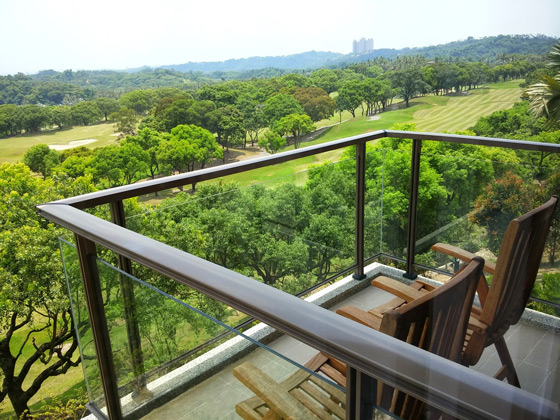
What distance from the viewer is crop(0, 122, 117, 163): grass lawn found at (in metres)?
20.9

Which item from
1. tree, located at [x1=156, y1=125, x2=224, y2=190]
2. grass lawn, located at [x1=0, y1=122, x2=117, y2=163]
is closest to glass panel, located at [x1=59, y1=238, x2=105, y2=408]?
tree, located at [x1=156, y1=125, x2=224, y2=190]

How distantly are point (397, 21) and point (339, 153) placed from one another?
3.15m

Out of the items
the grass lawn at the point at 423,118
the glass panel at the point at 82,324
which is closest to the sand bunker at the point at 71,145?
the grass lawn at the point at 423,118

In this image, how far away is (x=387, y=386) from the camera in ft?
2.32

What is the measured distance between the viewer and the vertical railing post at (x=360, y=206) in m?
3.20

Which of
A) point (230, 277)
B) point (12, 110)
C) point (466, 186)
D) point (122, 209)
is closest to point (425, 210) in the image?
point (466, 186)

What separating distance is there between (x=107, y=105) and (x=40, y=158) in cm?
376

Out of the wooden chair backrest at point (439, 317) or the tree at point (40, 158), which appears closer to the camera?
the wooden chair backrest at point (439, 317)

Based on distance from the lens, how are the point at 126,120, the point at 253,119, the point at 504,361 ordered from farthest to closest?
the point at 253,119, the point at 126,120, the point at 504,361

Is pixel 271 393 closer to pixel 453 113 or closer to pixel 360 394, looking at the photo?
pixel 360 394

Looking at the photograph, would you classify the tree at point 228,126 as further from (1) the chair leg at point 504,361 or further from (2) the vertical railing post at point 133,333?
(2) the vertical railing post at point 133,333

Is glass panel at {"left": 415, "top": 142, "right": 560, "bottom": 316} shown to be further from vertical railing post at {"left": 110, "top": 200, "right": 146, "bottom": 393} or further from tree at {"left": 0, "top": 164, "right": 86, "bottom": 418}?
tree at {"left": 0, "top": 164, "right": 86, "bottom": 418}

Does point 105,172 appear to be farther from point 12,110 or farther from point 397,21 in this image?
point 397,21

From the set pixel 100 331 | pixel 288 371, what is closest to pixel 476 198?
pixel 100 331
